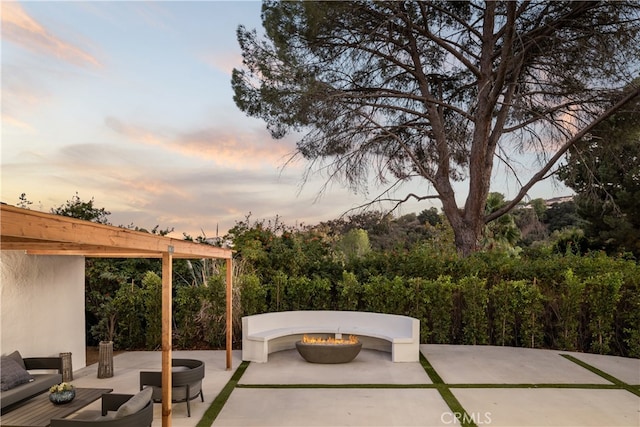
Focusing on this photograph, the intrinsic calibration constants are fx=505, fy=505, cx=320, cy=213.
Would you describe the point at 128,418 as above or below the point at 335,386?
above

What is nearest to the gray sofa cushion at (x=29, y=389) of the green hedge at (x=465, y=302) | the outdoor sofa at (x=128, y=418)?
the outdoor sofa at (x=128, y=418)

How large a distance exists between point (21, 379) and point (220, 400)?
2.38m

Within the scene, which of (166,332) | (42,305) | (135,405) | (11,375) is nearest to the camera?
(135,405)

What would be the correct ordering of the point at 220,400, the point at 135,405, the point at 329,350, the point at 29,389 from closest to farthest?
1. the point at 135,405
2. the point at 29,389
3. the point at 220,400
4. the point at 329,350

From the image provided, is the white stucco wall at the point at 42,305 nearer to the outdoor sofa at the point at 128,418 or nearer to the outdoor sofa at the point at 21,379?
the outdoor sofa at the point at 21,379

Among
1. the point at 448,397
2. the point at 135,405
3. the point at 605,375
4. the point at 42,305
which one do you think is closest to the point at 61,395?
the point at 135,405

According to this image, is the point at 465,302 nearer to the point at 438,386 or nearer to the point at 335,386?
the point at 438,386

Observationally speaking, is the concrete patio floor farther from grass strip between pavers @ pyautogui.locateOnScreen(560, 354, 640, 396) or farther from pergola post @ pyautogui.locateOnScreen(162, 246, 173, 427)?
pergola post @ pyautogui.locateOnScreen(162, 246, 173, 427)

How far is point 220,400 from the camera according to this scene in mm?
6508

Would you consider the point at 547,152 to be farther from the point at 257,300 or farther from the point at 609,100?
the point at 257,300

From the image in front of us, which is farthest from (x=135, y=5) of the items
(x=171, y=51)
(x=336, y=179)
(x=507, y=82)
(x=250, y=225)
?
(x=507, y=82)

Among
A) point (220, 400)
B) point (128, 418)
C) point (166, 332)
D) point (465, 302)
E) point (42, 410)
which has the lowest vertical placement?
point (220, 400)

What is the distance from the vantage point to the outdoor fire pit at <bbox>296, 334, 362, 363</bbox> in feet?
27.8

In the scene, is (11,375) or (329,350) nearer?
(11,375)
